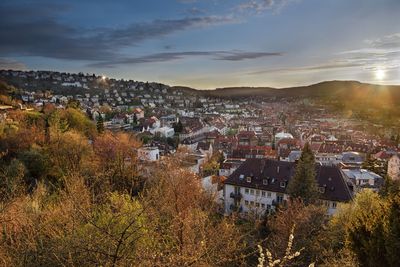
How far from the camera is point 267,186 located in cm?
2255

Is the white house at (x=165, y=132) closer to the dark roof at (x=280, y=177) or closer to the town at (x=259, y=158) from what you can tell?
the town at (x=259, y=158)

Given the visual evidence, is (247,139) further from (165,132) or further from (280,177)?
(280,177)

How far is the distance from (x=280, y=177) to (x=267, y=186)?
3.50ft

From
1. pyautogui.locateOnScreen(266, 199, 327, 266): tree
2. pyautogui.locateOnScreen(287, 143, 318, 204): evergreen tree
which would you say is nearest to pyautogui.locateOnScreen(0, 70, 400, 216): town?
pyautogui.locateOnScreen(287, 143, 318, 204): evergreen tree

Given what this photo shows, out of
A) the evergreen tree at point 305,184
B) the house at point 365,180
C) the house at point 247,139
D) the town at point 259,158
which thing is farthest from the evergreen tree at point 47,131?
the house at point 247,139

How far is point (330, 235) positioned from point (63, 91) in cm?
10808

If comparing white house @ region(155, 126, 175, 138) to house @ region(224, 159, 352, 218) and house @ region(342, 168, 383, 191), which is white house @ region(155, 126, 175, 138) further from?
house @ region(342, 168, 383, 191)

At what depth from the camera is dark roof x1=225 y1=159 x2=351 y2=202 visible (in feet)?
68.0

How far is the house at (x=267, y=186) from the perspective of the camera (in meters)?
20.9

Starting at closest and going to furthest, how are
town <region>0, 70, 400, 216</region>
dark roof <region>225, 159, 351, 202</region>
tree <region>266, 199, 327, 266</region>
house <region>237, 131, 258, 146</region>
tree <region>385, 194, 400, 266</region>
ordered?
tree <region>385, 194, 400, 266</region> → tree <region>266, 199, 327, 266</region> → dark roof <region>225, 159, 351, 202</region> → town <region>0, 70, 400, 216</region> → house <region>237, 131, 258, 146</region>

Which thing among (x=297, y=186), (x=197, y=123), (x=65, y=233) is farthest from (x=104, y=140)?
Result: (x=197, y=123)

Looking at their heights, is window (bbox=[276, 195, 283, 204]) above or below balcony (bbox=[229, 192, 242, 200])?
above

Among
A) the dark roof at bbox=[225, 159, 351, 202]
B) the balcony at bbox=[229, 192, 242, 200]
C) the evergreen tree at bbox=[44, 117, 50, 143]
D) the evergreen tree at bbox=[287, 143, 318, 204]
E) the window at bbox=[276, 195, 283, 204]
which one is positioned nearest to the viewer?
the evergreen tree at bbox=[287, 143, 318, 204]

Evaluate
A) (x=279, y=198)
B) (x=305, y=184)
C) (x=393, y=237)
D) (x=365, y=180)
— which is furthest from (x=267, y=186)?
(x=393, y=237)
